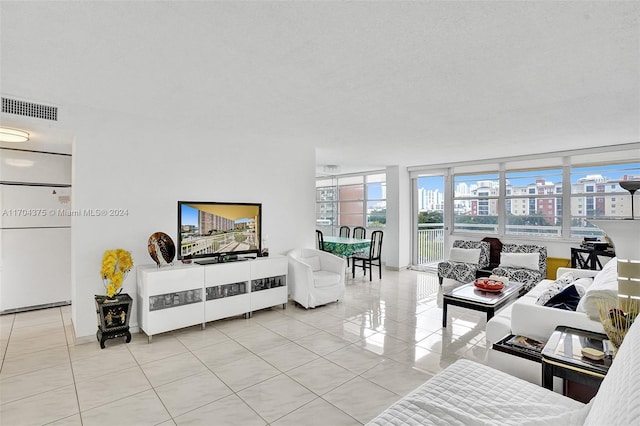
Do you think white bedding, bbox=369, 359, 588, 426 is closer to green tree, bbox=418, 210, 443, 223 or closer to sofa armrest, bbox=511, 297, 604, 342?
A: sofa armrest, bbox=511, 297, 604, 342

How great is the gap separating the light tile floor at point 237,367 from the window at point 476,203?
310cm

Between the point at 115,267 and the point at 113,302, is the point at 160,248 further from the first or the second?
the point at 113,302

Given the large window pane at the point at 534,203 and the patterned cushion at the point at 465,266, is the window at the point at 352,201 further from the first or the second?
the large window pane at the point at 534,203

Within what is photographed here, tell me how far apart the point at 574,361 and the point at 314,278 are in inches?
126

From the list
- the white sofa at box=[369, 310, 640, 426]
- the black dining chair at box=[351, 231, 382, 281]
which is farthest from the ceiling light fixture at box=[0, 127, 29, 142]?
the black dining chair at box=[351, 231, 382, 281]

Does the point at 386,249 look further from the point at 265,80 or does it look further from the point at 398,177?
the point at 265,80

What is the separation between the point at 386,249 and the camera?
26.4 feet

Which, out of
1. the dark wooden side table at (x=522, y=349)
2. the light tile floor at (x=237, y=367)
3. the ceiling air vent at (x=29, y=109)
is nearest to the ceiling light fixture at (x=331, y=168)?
the light tile floor at (x=237, y=367)

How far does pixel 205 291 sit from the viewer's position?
3.85 meters

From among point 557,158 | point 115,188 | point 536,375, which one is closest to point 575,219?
point 557,158

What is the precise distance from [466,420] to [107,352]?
10.9 feet

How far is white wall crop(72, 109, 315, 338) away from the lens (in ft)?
11.3

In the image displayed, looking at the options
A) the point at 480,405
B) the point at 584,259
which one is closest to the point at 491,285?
the point at 480,405

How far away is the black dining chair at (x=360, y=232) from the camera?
8062mm
